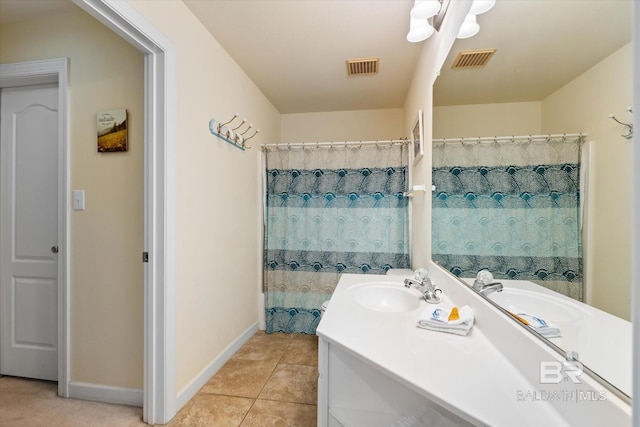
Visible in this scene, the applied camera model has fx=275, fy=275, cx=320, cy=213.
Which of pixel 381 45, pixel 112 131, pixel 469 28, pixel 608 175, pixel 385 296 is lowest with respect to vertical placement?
pixel 385 296

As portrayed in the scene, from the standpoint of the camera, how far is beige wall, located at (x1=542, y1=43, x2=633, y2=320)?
48cm

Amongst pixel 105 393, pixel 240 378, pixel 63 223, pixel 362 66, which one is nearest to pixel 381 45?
pixel 362 66

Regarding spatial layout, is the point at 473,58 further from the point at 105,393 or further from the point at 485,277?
the point at 105,393

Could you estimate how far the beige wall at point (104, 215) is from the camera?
165 centimetres

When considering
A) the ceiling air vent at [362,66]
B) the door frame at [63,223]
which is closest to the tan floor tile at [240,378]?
the door frame at [63,223]

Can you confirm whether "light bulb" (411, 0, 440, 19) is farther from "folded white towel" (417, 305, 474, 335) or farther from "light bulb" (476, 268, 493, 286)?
"folded white towel" (417, 305, 474, 335)

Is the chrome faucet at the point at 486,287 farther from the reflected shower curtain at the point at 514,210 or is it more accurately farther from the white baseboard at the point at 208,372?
the white baseboard at the point at 208,372

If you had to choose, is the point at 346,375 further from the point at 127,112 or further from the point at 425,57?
the point at 425,57

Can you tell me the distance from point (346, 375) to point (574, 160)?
3.01 feet

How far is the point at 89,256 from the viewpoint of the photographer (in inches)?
66.5

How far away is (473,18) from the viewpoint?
1.08 metres

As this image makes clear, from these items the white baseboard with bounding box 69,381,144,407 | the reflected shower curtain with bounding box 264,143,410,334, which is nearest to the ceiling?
the reflected shower curtain with bounding box 264,143,410,334

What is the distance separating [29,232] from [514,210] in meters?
2.83

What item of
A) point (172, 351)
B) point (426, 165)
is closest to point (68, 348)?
point (172, 351)
